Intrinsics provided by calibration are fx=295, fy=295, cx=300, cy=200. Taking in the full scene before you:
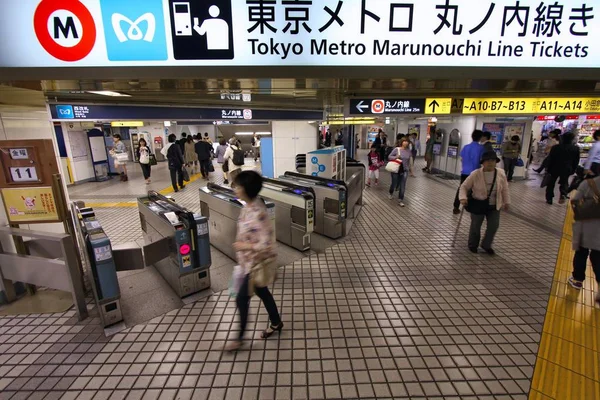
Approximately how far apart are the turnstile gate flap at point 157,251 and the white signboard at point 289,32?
2.07 metres

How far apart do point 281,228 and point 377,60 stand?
3.69m

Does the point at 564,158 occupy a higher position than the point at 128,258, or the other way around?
the point at 564,158

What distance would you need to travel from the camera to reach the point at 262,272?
252 cm

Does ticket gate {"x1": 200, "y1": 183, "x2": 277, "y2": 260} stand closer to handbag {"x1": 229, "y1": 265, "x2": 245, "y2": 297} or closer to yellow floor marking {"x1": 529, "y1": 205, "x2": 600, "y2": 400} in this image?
handbag {"x1": 229, "y1": 265, "x2": 245, "y2": 297}

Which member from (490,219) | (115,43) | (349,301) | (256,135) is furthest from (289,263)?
(256,135)

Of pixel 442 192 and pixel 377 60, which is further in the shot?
pixel 442 192

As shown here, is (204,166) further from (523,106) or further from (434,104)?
(523,106)

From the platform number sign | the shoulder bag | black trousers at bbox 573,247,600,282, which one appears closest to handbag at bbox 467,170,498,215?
black trousers at bbox 573,247,600,282

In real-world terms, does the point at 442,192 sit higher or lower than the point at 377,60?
lower

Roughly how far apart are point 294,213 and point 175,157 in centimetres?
558

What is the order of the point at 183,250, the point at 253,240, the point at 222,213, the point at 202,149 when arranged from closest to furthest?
the point at 253,240 → the point at 183,250 → the point at 222,213 → the point at 202,149

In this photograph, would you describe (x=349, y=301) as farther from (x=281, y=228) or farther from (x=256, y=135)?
(x=256, y=135)

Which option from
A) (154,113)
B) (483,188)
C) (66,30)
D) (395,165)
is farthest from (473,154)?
(154,113)

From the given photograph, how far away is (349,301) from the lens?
3455 millimetres
